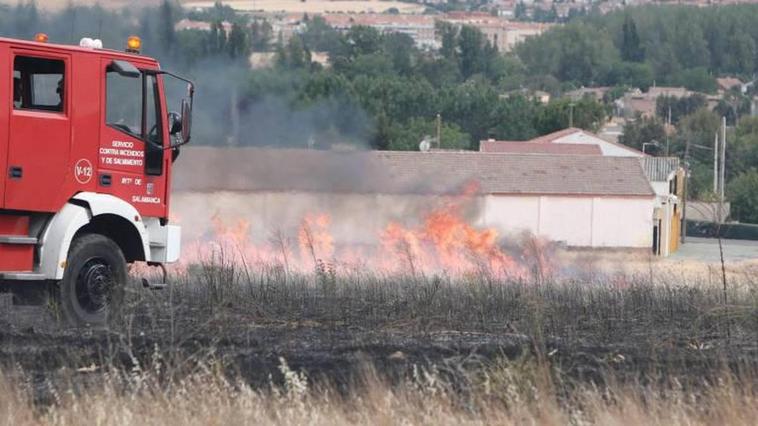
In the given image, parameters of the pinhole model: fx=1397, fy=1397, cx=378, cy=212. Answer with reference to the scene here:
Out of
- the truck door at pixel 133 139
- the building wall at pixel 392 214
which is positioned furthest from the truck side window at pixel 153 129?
the building wall at pixel 392 214

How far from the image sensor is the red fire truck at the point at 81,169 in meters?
16.2

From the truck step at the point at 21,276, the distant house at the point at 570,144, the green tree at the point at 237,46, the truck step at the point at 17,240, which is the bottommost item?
the distant house at the point at 570,144

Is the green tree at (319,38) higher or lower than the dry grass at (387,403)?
higher

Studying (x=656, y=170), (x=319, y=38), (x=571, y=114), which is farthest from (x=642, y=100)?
(x=656, y=170)

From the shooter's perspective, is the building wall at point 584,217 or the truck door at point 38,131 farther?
the building wall at point 584,217

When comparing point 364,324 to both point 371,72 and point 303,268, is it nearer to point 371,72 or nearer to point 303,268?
point 303,268

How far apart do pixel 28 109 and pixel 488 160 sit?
4437cm

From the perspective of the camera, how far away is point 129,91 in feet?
58.0

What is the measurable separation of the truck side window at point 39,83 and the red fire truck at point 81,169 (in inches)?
0.5

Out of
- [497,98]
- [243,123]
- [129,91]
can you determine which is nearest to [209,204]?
[243,123]

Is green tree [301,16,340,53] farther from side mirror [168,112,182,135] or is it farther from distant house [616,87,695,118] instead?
side mirror [168,112,182,135]

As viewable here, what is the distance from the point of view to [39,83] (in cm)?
1669

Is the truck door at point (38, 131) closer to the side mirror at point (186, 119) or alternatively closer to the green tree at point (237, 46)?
the side mirror at point (186, 119)

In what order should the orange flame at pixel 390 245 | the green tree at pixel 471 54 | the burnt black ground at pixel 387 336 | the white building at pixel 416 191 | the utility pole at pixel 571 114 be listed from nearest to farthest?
1. the burnt black ground at pixel 387 336
2. the orange flame at pixel 390 245
3. the white building at pixel 416 191
4. the utility pole at pixel 571 114
5. the green tree at pixel 471 54
